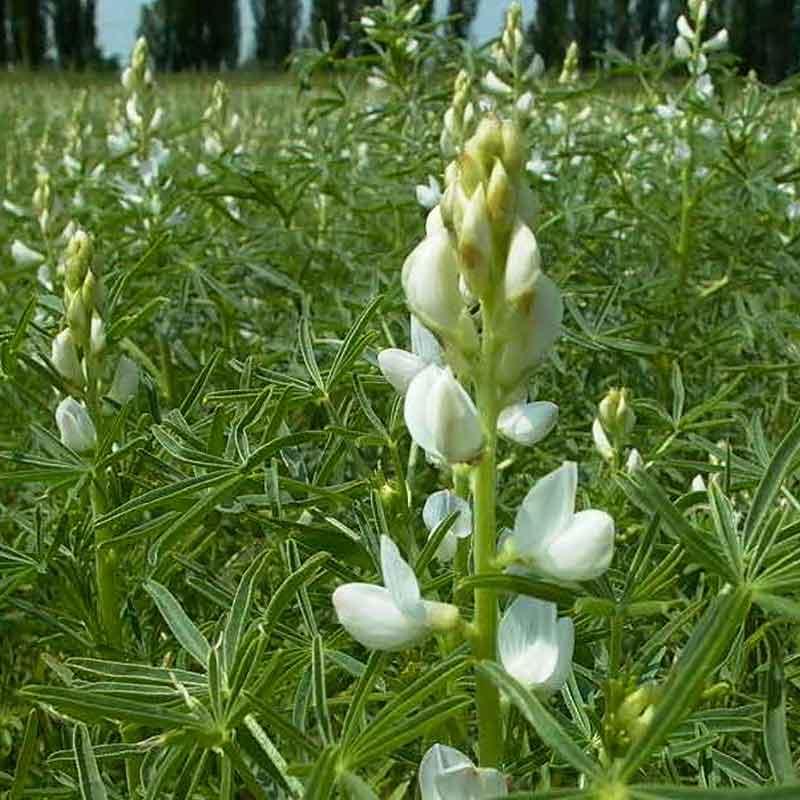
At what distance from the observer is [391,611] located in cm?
83

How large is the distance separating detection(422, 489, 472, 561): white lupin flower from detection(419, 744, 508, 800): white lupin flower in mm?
200

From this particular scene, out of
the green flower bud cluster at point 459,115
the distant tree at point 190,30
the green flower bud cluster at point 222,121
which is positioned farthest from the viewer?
the distant tree at point 190,30

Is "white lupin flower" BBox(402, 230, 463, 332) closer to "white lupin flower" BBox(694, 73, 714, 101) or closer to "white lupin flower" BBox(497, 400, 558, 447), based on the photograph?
"white lupin flower" BBox(497, 400, 558, 447)

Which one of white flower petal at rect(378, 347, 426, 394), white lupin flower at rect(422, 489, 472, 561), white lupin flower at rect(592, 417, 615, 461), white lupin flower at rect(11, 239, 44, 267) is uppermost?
white flower petal at rect(378, 347, 426, 394)

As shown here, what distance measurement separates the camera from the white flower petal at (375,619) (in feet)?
2.70

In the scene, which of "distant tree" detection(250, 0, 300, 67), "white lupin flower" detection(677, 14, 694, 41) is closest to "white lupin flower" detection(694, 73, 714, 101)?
"white lupin flower" detection(677, 14, 694, 41)

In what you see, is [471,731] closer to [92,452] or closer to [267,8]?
[92,452]

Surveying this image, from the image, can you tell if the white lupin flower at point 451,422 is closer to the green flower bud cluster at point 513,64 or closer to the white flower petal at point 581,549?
the white flower petal at point 581,549

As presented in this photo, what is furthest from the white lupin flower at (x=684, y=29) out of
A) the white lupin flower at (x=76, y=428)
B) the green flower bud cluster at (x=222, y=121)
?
the white lupin flower at (x=76, y=428)

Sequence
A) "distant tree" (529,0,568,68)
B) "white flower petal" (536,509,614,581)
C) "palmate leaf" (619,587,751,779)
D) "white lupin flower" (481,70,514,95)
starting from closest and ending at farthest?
"palmate leaf" (619,587,751,779), "white flower petal" (536,509,614,581), "white lupin flower" (481,70,514,95), "distant tree" (529,0,568,68)

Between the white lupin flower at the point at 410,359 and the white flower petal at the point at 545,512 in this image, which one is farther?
the white lupin flower at the point at 410,359

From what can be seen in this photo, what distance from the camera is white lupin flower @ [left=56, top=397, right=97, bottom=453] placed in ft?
4.57

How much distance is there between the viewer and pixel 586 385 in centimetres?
230

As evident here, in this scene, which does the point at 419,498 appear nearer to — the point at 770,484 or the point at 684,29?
the point at 770,484
